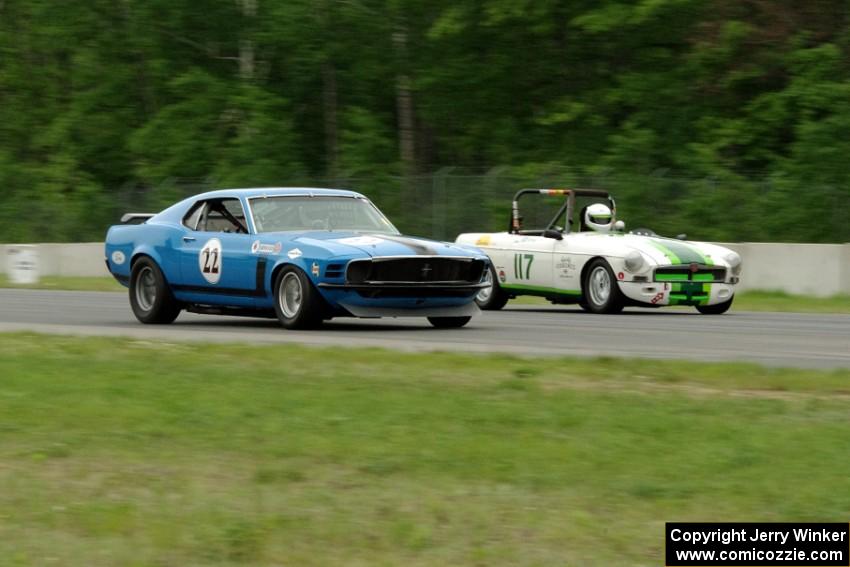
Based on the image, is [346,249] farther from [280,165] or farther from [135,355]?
[280,165]

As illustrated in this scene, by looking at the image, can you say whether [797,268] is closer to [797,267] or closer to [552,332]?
[797,267]

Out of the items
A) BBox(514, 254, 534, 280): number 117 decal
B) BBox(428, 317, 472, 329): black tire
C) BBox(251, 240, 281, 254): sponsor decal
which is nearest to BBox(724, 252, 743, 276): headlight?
BBox(514, 254, 534, 280): number 117 decal

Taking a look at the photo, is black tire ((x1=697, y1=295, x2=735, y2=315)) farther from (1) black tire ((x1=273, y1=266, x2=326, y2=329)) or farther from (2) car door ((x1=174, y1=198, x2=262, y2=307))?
(2) car door ((x1=174, y1=198, x2=262, y2=307))

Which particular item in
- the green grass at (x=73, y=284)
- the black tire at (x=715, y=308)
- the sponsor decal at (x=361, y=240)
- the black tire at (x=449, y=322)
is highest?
the sponsor decal at (x=361, y=240)

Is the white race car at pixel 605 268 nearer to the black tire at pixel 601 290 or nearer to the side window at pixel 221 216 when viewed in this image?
the black tire at pixel 601 290

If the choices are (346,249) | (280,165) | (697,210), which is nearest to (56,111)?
(280,165)

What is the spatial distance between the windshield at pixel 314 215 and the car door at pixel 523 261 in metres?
3.41

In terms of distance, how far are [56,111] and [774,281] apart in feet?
88.9

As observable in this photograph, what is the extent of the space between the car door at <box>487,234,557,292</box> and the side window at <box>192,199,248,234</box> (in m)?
4.41

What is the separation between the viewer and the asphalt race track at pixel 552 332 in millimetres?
11992

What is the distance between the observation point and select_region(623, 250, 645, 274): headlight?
16969mm

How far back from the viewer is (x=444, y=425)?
7582 millimetres

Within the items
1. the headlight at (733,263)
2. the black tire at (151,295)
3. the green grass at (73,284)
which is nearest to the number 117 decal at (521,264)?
the headlight at (733,263)

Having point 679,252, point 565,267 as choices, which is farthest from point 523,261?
point 679,252
